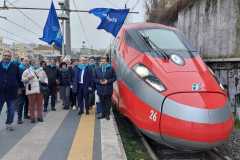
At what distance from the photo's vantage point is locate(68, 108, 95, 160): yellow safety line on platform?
807 cm

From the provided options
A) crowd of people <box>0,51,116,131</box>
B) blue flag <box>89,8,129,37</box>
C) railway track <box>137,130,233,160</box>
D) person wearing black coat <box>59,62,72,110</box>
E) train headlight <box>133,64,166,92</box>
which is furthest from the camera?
blue flag <box>89,8,129,37</box>

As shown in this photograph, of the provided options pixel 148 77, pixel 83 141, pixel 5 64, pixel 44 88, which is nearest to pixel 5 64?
pixel 5 64

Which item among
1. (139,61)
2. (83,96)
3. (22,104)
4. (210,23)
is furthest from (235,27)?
(22,104)

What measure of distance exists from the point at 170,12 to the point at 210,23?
8.20 metres

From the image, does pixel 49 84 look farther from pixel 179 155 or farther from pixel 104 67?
pixel 179 155

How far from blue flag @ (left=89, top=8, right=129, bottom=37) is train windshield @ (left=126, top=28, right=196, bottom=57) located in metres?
10.9

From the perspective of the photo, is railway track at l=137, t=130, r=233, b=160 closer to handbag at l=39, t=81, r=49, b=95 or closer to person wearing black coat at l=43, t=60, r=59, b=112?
handbag at l=39, t=81, r=49, b=95

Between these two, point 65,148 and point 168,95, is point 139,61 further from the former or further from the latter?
point 65,148

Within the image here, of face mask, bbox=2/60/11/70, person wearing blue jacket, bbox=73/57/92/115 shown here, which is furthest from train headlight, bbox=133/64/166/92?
person wearing blue jacket, bbox=73/57/92/115

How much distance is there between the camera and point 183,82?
28.7 ft

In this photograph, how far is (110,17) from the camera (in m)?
22.2

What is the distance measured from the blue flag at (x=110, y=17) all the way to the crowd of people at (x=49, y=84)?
760cm

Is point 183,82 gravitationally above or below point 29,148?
above

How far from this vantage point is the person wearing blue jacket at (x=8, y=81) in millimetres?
10062
